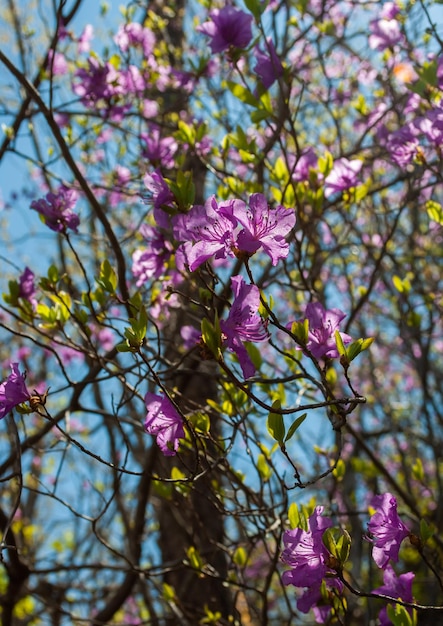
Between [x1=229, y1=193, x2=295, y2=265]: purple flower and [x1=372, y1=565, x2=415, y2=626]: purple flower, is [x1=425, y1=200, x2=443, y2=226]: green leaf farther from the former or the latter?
[x1=372, y1=565, x2=415, y2=626]: purple flower

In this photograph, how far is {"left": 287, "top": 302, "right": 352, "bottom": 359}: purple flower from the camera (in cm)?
160

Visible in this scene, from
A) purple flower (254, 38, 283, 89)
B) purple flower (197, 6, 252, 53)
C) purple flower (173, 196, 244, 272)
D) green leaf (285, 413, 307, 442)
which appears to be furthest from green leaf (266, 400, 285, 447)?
purple flower (197, 6, 252, 53)

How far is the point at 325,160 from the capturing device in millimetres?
2266

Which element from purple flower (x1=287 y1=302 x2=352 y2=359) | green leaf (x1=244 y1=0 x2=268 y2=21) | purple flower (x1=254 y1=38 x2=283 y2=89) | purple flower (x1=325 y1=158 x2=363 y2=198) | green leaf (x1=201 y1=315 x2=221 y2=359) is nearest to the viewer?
green leaf (x1=201 y1=315 x2=221 y2=359)

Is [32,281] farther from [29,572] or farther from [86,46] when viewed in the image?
[86,46]

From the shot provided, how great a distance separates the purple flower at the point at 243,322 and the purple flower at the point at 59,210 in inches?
34.7

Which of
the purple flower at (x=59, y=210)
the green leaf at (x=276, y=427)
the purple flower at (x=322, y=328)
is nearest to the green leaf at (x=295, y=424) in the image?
the green leaf at (x=276, y=427)

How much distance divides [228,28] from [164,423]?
1.38m

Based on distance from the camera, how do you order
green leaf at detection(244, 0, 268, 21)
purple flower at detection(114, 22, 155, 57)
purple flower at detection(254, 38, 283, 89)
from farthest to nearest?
purple flower at detection(114, 22, 155, 57) → purple flower at detection(254, 38, 283, 89) → green leaf at detection(244, 0, 268, 21)

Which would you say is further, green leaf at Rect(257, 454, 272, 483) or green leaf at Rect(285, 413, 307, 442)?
green leaf at Rect(257, 454, 272, 483)

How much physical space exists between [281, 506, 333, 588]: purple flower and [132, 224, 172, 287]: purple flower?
0.98m

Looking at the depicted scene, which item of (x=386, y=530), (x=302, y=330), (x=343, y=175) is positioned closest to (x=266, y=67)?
(x=343, y=175)

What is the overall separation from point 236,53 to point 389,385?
543 cm

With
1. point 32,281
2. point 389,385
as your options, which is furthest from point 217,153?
point 389,385
